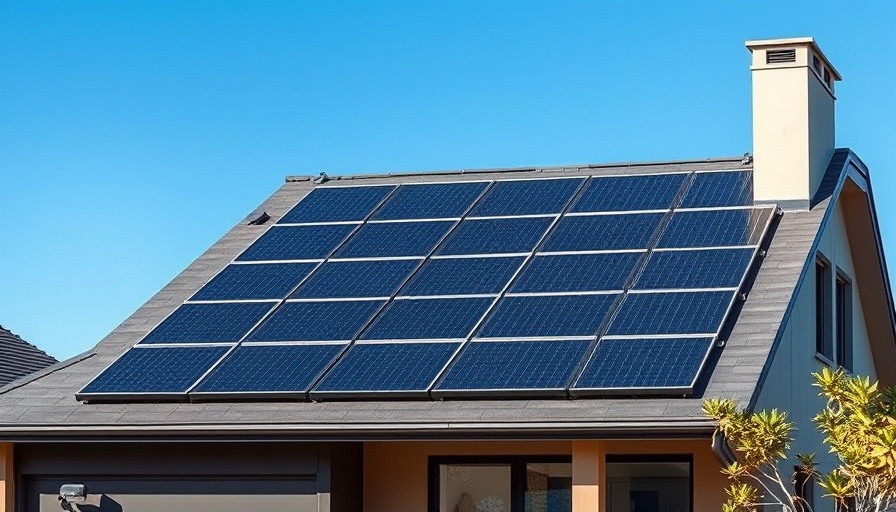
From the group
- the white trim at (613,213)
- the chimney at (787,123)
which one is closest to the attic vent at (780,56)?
the chimney at (787,123)

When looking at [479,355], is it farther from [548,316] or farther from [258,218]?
[258,218]

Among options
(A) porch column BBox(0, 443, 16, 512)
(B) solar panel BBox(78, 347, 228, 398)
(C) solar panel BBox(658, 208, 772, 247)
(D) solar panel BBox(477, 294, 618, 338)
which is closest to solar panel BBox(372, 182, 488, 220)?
(C) solar panel BBox(658, 208, 772, 247)

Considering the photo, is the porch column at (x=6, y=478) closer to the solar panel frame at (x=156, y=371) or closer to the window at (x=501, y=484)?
the solar panel frame at (x=156, y=371)

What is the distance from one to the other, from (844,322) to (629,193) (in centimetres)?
390

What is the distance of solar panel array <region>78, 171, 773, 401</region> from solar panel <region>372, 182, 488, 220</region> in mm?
47

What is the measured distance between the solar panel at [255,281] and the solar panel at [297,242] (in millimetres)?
282

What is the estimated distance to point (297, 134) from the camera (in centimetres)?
2858

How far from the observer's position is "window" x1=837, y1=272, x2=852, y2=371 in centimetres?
2195

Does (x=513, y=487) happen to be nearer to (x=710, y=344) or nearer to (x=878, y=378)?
(x=710, y=344)

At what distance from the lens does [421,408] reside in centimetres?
1595

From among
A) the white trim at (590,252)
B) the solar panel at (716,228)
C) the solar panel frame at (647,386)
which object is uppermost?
the solar panel at (716,228)

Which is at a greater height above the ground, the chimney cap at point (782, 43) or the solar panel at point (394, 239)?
the chimney cap at point (782, 43)

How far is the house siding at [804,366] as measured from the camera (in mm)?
17078

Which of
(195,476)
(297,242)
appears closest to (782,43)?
(297,242)
